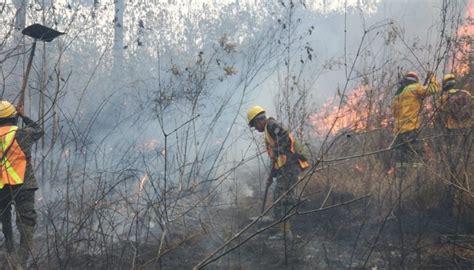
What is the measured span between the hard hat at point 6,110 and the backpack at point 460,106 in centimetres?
493

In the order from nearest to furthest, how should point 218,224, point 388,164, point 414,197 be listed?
point 414,197
point 218,224
point 388,164

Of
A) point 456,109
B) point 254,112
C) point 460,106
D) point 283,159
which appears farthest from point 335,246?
point 460,106

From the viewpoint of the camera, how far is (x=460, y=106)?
6176 millimetres

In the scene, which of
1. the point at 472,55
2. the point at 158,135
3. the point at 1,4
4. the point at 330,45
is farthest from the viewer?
the point at 330,45

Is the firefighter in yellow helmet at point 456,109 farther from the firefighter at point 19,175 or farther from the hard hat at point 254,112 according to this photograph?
the firefighter at point 19,175

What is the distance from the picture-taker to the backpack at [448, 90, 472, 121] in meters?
5.62

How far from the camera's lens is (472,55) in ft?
28.0

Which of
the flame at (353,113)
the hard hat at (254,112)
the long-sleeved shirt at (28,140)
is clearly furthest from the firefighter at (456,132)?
the long-sleeved shirt at (28,140)

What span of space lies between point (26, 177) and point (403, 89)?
19.9 feet

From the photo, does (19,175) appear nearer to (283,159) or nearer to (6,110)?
(6,110)

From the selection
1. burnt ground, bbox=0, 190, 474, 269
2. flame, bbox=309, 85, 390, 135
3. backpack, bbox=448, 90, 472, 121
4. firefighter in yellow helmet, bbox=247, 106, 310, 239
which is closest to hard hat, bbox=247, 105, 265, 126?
firefighter in yellow helmet, bbox=247, 106, 310, 239

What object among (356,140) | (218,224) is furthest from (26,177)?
(356,140)

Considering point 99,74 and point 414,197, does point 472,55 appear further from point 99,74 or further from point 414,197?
point 99,74

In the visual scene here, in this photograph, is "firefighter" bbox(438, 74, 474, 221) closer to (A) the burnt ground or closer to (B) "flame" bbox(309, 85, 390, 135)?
(A) the burnt ground
